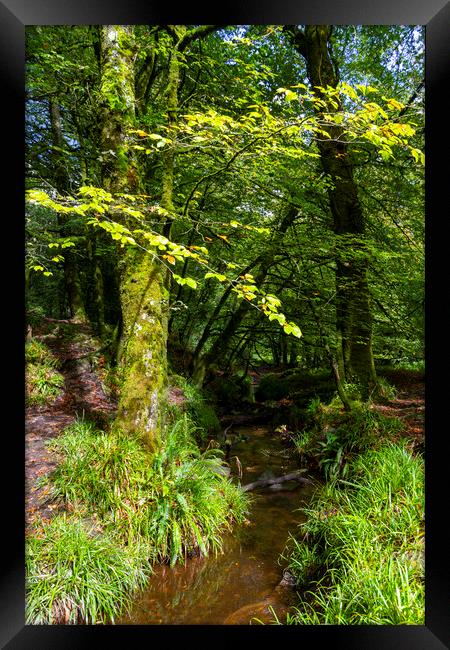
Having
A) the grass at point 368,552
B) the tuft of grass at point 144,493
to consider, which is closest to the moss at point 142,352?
the tuft of grass at point 144,493

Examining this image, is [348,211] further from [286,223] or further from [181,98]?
[181,98]

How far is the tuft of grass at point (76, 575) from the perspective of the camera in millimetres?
2586

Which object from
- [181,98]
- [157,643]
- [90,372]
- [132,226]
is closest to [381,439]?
[157,643]

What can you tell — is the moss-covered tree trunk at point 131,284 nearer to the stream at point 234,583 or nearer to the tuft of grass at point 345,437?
the stream at point 234,583

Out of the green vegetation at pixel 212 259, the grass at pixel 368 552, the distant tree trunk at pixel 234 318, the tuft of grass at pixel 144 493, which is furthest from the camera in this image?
the distant tree trunk at pixel 234 318

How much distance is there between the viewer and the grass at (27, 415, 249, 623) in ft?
→ 8.78

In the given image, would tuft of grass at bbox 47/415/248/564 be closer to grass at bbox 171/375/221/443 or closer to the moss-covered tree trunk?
the moss-covered tree trunk

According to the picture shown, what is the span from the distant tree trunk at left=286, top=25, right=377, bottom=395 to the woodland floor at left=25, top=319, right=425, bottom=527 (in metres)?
1.01

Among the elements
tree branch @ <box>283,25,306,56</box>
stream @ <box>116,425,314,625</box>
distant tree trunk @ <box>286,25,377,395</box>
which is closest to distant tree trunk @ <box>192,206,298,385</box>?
distant tree trunk @ <box>286,25,377,395</box>

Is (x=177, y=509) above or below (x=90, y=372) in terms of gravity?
below

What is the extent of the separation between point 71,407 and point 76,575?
3.74m

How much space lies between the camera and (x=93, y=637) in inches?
84.2

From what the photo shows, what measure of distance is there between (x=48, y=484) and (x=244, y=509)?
7.15 feet

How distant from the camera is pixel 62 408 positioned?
20.0 feet
